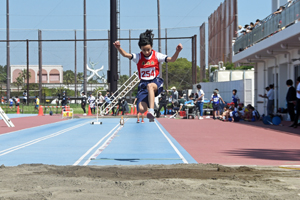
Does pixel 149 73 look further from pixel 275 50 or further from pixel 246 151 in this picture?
pixel 275 50

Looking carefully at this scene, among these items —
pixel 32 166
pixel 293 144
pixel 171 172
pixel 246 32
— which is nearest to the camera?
pixel 171 172

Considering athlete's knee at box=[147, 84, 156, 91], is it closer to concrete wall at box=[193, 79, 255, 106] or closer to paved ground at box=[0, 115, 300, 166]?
paved ground at box=[0, 115, 300, 166]

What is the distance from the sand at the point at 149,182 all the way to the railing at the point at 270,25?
48.3 feet

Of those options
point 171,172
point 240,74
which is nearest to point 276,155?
point 171,172

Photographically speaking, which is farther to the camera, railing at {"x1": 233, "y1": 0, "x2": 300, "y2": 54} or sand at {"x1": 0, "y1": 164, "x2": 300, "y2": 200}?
railing at {"x1": 233, "y1": 0, "x2": 300, "y2": 54}

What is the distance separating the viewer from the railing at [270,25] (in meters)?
21.2

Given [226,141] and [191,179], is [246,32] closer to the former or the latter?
[226,141]

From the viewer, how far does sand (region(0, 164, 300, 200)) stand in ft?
18.3

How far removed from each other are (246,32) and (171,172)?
975 inches

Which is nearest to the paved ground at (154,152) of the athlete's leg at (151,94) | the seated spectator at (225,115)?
the athlete's leg at (151,94)

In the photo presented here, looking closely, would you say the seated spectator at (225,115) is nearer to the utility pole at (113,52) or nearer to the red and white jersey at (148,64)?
the utility pole at (113,52)

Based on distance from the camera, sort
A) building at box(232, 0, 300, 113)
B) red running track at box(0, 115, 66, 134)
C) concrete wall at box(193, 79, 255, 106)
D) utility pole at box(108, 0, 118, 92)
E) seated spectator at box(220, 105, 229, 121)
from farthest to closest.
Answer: concrete wall at box(193, 79, 255, 106) → utility pole at box(108, 0, 118, 92) → seated spectator at box(220, 105, 229, 121) → building at box(232, 0, 300, 113) → red running track at box(0, 115, 66, 134)

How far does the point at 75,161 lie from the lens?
919 cm

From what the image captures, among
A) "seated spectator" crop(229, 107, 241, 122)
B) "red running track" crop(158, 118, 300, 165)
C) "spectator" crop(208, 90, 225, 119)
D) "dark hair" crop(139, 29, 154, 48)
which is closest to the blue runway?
"red running track" crop(158, 118, 300, 165)
